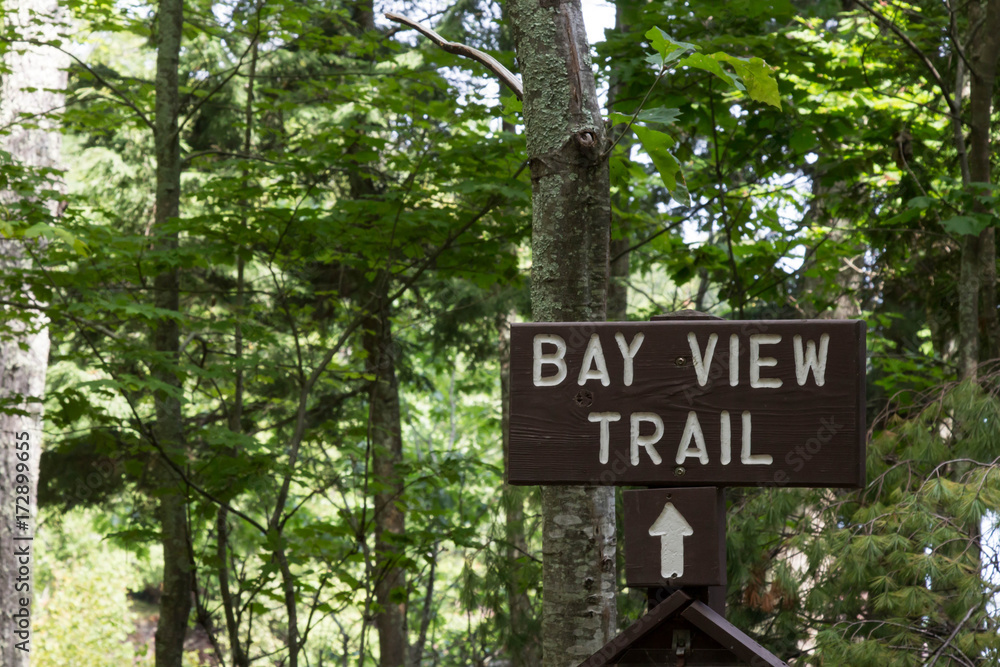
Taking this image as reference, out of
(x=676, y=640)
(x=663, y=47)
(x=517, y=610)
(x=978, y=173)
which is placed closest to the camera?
(x=676, y=640)

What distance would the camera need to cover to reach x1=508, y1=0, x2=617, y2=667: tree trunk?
2168 mm

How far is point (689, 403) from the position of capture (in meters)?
1.45

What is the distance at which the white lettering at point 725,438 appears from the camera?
142 centimetres

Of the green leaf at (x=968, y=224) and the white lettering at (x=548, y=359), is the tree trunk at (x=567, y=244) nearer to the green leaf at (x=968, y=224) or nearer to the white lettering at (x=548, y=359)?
the white lettering at (x=548, y=359)

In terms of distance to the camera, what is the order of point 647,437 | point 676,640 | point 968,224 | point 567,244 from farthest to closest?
point 968,224 → point 567,244 → point 647,437 → point 676,640

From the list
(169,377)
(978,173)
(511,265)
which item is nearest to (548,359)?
(511,265)

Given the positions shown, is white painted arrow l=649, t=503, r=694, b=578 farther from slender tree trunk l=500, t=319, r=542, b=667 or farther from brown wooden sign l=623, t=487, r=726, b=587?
slender tree trunk l=500, t=319, r=542, b=667

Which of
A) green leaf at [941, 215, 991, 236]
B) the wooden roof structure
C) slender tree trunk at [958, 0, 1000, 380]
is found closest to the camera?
the wooden roof structure

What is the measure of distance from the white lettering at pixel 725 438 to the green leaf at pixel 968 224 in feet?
Answer: 10.3

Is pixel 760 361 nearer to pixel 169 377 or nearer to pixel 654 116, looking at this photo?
pixel 654 116

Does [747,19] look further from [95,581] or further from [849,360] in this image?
[95,581]

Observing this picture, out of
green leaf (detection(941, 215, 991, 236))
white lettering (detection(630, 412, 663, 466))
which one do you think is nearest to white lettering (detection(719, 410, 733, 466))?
white lettering (detection(630, 412, 663, 466))

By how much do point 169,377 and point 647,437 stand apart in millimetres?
3997

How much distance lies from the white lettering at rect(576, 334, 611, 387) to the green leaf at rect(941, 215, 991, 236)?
10.6 feet
